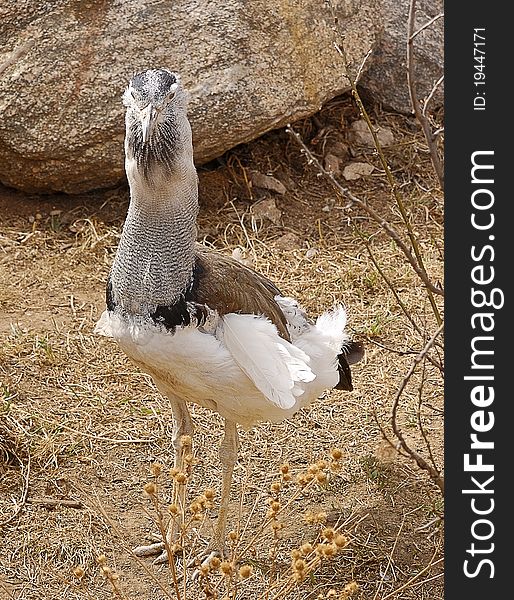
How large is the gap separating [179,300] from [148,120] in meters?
0.52

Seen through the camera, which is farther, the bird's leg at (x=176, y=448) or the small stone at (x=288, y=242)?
the small stone at (x=288, y=242)

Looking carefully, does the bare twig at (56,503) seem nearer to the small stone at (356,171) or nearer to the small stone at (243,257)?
the small stone at (243,257)

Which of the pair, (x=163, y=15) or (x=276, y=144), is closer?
(x=163, y=15)

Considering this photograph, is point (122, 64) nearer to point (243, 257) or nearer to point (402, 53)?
point (243, 257)

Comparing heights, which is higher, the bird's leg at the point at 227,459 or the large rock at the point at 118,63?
the large rock at the point at 118,63

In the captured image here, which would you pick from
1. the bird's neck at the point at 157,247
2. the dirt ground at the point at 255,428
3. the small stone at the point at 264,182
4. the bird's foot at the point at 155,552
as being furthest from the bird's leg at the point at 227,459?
the small stone at the point at 264,182

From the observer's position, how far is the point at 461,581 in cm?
236

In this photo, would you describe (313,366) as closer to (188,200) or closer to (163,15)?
(188,200)

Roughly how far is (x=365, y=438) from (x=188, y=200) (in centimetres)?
139

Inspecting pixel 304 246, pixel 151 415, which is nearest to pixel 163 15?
pixel 304 246

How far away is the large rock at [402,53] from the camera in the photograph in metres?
5.45

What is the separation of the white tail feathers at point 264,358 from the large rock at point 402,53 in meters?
2.87

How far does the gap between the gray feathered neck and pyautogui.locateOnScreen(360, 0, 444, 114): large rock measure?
282cm

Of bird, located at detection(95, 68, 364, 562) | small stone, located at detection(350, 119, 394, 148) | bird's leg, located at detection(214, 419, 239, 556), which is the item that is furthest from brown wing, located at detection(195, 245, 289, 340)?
small stone, located at detection(350, 119, 394, 148)
